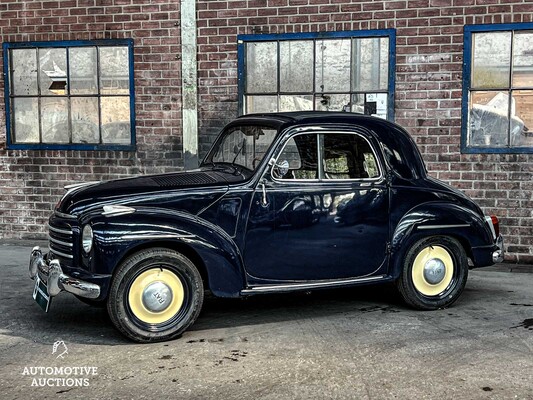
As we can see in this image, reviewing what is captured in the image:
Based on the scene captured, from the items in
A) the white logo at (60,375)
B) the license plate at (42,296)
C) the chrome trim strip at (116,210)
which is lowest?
the white logo at (60,375)

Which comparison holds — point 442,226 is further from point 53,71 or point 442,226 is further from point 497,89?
point 53,71

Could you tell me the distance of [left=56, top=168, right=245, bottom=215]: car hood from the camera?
5.52 m

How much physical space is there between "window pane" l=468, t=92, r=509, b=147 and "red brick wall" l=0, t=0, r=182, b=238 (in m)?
3.81

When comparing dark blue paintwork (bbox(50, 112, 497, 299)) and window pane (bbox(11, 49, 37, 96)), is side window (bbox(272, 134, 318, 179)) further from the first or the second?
window pane (bbox(11, 49, 37, 96))

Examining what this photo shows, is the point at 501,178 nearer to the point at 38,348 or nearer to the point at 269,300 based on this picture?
the point at 269,300

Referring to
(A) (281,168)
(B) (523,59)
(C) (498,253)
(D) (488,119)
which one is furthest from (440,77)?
(A) (281,168)

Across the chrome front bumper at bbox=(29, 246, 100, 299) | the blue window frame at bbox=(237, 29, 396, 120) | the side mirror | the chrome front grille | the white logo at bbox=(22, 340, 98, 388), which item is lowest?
the white logo at bbox=(22, 340, 98, 388)

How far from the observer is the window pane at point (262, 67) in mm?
9336

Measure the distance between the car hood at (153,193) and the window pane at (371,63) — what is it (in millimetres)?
3703

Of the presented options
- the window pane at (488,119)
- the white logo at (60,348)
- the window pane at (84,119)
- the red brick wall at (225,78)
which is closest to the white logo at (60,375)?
the white logo at (60,348)

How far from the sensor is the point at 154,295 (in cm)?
543

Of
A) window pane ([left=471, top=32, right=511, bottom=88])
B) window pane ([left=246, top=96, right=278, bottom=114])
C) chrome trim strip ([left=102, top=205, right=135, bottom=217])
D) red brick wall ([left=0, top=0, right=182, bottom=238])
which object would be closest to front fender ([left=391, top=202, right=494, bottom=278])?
chrome trim strip ([left=102, top=205, right=135, bottom=217])

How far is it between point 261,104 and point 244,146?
10.8ft

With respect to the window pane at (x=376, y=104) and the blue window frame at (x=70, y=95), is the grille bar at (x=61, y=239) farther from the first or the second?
the window pane at (x=376, y=104)
